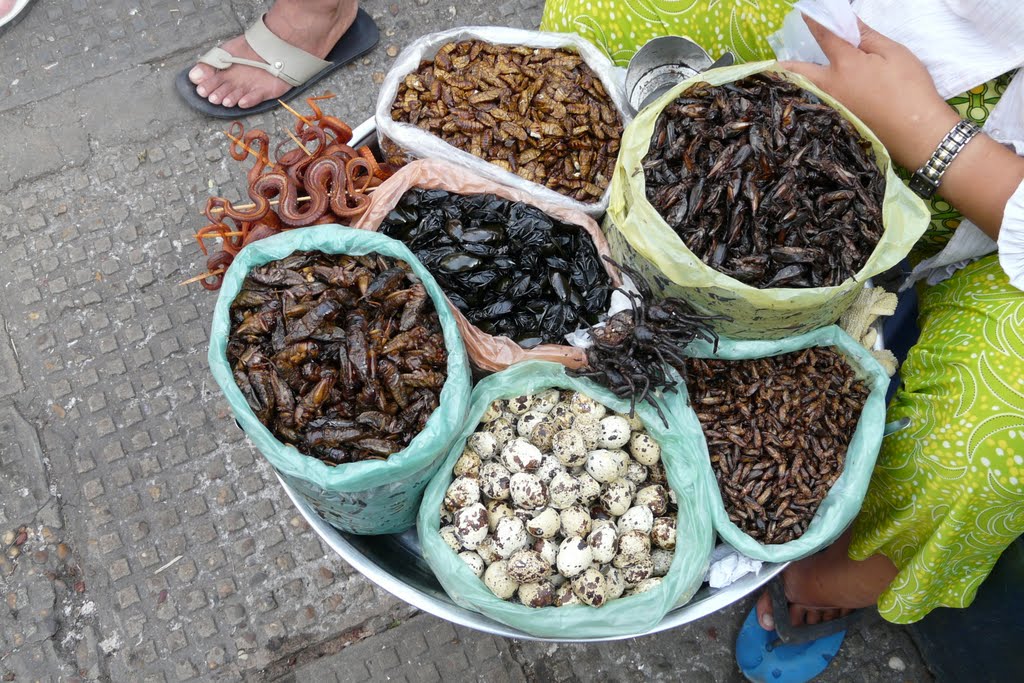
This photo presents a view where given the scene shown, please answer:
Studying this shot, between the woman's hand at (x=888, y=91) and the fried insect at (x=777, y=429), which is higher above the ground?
the woman's hand at (x=888, y=91)

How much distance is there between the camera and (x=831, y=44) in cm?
197

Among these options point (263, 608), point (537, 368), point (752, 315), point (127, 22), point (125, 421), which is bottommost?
point (263, 608)

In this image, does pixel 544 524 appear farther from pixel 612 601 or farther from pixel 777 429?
pixel 777 429

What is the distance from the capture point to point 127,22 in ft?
11.7

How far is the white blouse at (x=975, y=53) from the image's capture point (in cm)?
177

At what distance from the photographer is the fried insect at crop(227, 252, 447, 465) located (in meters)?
1.80

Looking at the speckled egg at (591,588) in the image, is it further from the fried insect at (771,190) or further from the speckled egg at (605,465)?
the fried insect at (771,190)

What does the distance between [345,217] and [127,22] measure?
7.57 ft

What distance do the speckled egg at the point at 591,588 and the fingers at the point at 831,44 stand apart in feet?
4.93

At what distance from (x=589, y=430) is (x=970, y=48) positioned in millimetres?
1394

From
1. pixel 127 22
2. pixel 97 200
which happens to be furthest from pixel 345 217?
pixel 127 22

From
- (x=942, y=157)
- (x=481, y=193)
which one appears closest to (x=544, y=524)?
(x=481, y=193)

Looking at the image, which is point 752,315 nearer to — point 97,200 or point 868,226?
point 868,226

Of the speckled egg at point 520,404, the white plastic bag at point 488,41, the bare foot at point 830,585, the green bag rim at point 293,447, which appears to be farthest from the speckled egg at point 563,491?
the bare foot at point 830,585
